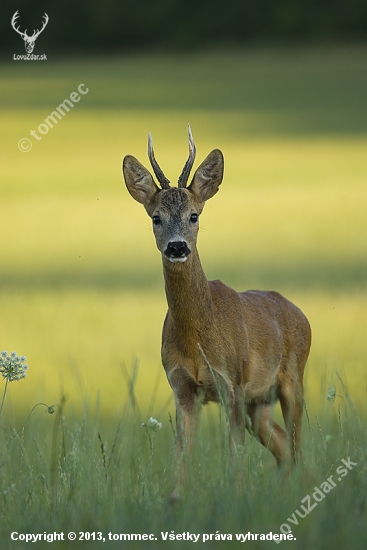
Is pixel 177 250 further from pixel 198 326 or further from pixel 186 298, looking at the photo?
pixel 198 326

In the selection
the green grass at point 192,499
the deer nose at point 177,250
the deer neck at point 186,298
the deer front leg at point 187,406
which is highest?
the deer nose at point 177,250

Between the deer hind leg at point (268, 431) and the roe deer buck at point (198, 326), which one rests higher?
the roe deer buck at point (198, 326)

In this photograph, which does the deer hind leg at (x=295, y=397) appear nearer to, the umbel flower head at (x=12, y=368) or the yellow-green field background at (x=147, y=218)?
the yellow-green field background at (x=147, y=218)

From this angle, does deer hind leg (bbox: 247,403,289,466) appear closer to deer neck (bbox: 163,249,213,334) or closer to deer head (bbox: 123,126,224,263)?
deer neck (bbox: 163,249,213,334)

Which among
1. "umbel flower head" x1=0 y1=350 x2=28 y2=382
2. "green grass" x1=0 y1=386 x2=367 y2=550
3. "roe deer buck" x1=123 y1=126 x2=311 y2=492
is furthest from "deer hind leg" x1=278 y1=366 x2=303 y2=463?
"umbel flower head" x1=0 y1=350 x2=28 y2=382

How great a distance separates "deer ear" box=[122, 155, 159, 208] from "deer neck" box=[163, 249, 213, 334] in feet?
1.76

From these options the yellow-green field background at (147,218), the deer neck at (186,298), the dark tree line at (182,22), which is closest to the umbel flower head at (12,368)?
the yellow-green field background at (147,218)

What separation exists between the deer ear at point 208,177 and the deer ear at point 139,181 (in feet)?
0.86

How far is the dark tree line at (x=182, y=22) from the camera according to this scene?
193ft

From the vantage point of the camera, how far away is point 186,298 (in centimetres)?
784

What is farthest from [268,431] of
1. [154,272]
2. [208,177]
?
[154,272]

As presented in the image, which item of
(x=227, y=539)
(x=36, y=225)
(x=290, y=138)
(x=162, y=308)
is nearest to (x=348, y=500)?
(x=227, y=539)

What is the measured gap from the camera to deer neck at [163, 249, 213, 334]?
25.6 feet

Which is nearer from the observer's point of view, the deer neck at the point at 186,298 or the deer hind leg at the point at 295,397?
the deer neck at the point at 186,298
